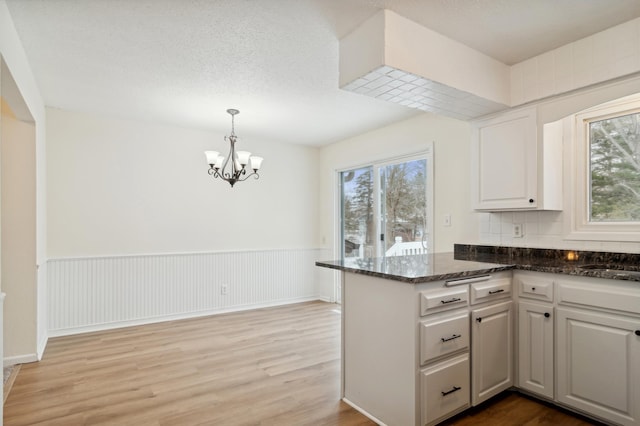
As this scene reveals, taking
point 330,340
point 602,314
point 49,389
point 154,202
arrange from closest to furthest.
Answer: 1. point 602,314
2. point 49,389
3. point 330,340
4. point 154,202

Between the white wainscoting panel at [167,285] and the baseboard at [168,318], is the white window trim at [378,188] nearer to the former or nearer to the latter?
the white wainscoting panel at [167,285]

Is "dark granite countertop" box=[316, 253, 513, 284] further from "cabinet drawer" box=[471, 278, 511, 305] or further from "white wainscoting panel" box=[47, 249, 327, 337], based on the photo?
"white wainscoting panel" box=[47, 249, 327, 337]

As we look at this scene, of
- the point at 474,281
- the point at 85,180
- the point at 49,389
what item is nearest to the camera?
the point at 474,281

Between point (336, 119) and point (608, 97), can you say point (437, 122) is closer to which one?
point (336, 119)

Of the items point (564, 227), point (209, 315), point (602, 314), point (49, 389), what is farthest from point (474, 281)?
point (209, 315)

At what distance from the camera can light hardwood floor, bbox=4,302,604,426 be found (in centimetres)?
221

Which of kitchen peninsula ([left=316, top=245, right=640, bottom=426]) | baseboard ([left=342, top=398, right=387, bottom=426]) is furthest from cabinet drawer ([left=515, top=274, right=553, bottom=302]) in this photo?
baseboard ([left=342, top=398, right=387, bottom=426])

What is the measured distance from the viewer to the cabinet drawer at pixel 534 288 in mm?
2270

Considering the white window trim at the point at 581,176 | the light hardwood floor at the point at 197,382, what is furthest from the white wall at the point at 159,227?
the white window trim at the point at 581,176

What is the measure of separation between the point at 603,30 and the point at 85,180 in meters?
4.76

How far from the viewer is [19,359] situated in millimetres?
3014

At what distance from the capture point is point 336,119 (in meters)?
4.20

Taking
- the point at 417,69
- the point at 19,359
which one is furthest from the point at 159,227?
the point at 417,69

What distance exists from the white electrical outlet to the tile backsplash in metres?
0.01
